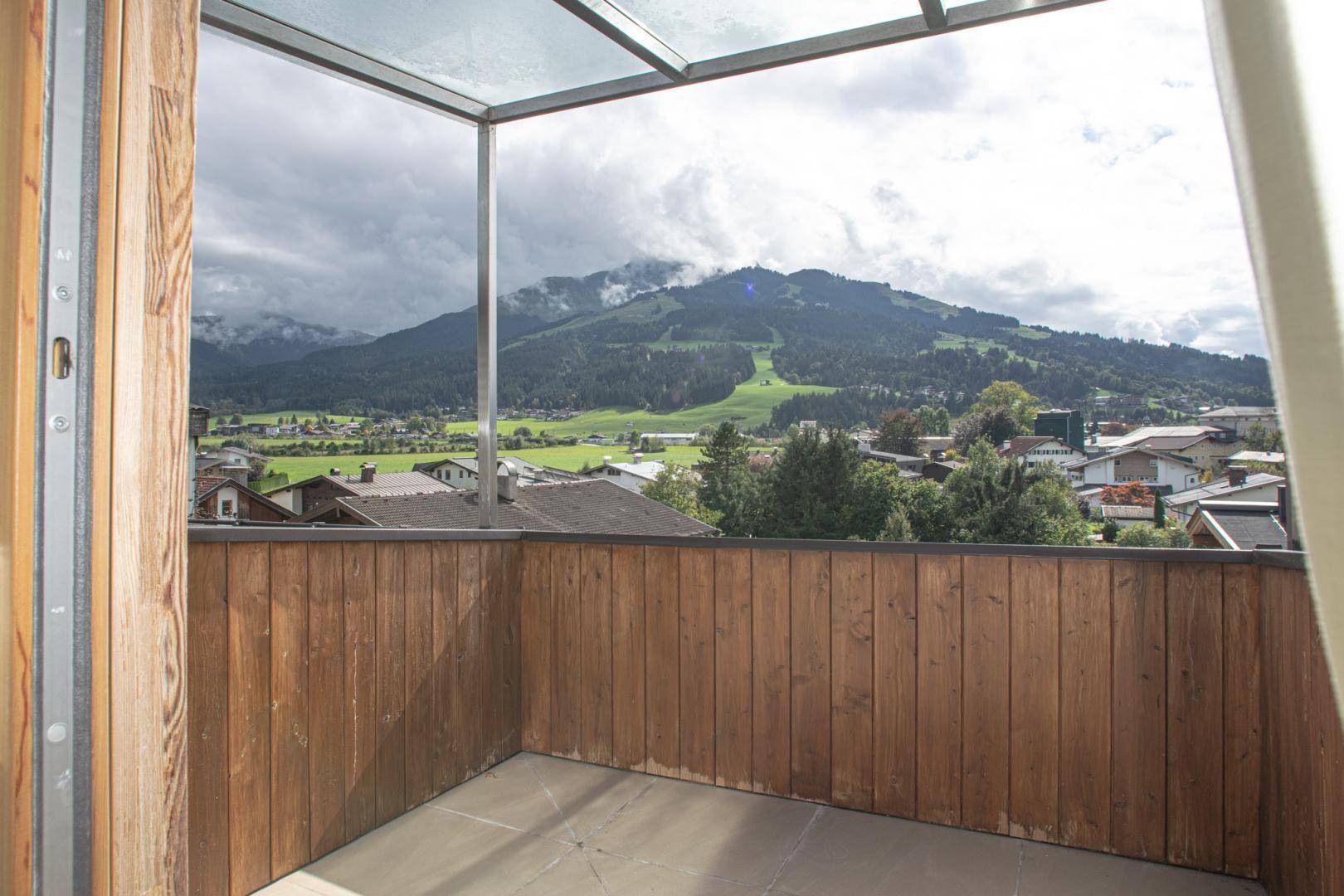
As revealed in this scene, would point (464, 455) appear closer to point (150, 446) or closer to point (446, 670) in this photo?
point (446, 670)

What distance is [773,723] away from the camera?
2.47m

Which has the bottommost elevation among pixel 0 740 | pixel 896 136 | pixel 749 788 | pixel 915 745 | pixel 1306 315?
pixel 749 788

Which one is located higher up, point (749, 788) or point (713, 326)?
point (713, 326)

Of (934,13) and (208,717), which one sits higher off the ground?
(934,13)

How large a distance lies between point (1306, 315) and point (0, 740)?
1160 millimetres

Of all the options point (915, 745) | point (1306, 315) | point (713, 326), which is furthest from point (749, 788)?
point (1306, 315)

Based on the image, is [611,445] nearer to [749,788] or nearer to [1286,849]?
[749,788]

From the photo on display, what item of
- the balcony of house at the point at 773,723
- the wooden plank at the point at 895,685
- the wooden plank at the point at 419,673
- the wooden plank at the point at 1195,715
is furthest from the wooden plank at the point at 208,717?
the wooden plank at the point at 1195,715

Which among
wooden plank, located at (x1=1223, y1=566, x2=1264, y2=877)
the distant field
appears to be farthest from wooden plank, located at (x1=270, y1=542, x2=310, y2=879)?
wooden plank, located at (x1=1223, y1=566, x2=1264, y2=877)

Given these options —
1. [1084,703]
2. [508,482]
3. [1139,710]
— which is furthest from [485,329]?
[1139,710]

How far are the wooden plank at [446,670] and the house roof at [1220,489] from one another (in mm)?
2203

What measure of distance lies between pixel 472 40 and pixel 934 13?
1232 millimetres

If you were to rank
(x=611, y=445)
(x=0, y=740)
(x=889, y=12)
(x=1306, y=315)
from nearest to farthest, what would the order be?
(x=1306, y=315) < (x=0, y=740) < (x=889, y=12) < (x=611, y=445)

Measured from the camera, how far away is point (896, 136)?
3.55 m
